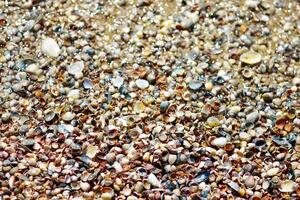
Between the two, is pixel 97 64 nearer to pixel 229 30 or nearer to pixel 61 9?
pixel 61 9

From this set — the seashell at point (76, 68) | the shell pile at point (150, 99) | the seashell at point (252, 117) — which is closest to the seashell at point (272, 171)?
Result: the shell pile at point (150, 99)

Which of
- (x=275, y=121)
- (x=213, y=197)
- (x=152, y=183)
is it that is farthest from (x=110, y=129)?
(x=275, y=121)

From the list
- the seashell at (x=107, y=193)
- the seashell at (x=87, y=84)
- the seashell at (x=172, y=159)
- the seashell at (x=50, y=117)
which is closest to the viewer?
the seashell at (x=107, y=193)

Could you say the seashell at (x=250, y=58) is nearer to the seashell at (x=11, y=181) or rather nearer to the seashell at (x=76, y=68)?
the seashell at (x=76, y=68)

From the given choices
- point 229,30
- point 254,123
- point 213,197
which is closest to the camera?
point 213,197

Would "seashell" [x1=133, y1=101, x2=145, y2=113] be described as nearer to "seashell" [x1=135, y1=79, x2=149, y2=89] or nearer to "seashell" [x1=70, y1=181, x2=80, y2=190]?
"seashell" [x1=135, y1=79, x2=149, y2=89]
